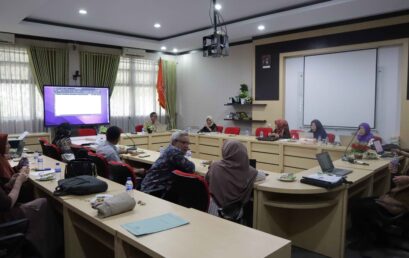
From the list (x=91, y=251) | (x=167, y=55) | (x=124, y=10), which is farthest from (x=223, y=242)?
(x=167, y=55)

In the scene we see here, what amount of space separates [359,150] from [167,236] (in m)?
3.17

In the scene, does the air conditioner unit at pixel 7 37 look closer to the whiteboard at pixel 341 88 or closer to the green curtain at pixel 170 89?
the green curtain at pixel 170 89

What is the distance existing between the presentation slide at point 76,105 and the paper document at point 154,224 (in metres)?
5.95

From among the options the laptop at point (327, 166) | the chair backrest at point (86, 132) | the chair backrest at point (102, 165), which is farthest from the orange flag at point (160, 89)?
the laptop at point (327, 166)

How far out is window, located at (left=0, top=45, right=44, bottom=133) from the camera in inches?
258

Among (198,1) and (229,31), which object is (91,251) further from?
(229,31)

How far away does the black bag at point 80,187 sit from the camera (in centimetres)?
245

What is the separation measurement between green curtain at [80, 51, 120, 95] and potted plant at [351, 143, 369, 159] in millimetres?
6018

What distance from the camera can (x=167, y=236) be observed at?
5.67 ft

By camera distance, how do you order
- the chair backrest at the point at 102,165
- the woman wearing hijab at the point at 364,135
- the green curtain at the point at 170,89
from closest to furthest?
the chair backrest at the point at 102,165, the woman wearing hijab at the point at 364,135, the green curtain at the point at 170,89

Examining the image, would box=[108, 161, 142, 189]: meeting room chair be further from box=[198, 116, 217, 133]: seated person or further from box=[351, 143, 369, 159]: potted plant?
box=[198, 116, 217, 133]: seated person

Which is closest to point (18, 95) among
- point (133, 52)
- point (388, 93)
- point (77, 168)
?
point (133, 52)

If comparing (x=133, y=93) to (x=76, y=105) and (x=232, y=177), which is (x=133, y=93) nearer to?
(x=76, y=105)

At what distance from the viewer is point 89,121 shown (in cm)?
761
